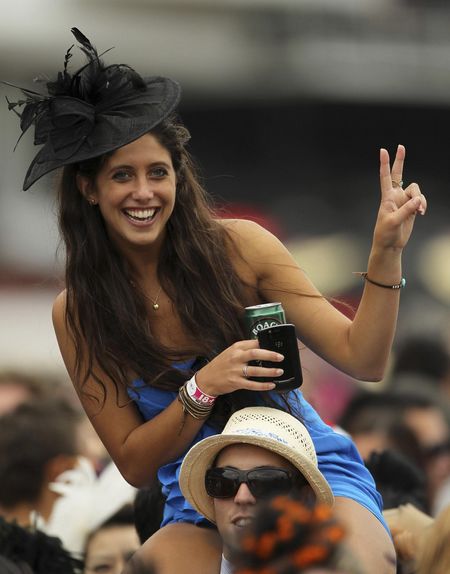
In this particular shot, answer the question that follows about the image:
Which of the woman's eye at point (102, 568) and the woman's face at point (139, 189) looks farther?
the woman's eye at point (102, 568)

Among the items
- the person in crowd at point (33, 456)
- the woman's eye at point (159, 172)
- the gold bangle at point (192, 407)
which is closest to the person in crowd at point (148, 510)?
the person in crowd at point (33, 456)

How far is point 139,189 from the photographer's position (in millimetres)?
5215

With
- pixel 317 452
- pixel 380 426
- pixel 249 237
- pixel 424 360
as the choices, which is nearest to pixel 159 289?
pixel 249 237

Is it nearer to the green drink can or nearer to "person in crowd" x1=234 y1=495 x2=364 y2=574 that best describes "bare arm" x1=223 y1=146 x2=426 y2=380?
the green drink can

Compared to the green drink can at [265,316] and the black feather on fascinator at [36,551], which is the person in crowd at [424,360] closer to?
the black feather on fascinator at [36,551]

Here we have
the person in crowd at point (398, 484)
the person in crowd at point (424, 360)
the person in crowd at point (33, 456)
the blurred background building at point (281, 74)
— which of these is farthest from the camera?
the blurred background building at point (281, 74)

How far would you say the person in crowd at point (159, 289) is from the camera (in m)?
5.17

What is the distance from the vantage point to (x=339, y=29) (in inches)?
1704

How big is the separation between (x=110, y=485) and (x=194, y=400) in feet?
6.78

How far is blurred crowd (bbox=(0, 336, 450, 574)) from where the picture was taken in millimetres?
5855

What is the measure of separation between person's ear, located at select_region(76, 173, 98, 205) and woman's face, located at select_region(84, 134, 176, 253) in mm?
78

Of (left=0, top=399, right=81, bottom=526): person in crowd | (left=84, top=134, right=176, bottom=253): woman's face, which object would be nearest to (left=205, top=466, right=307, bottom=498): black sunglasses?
(left=84, top=134, right=176, bottom=253): woman's face

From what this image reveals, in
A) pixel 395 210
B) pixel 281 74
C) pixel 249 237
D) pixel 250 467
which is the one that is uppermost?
pixel 395 210

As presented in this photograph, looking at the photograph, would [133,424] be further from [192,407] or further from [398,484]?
[398,484]
